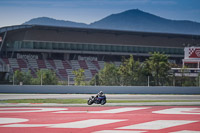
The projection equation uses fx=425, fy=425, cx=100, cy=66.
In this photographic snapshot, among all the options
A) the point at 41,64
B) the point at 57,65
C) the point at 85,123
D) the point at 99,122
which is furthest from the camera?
the point at 57,65

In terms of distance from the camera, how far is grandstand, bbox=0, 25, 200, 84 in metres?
75.1

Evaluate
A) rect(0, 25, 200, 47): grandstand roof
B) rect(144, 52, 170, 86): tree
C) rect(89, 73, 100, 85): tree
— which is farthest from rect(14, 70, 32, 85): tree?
rect(0, 25, 200, 47): grandstand roof

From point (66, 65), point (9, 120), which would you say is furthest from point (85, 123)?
point (66, 65)

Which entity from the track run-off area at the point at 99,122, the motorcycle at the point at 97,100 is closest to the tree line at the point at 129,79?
the motorcycle at the point at 97,100

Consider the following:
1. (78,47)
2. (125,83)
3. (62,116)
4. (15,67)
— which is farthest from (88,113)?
(78,47)

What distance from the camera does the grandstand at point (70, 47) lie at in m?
75.1

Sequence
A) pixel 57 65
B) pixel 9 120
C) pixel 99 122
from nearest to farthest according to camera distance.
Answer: pixel 99 122 < pixel 9 120 < pixel 57 65

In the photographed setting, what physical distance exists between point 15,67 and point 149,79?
106ft

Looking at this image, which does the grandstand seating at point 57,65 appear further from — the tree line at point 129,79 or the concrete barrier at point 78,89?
the concrete barrier at point 78,89

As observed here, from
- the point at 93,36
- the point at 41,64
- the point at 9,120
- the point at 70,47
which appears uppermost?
the point at 93,36

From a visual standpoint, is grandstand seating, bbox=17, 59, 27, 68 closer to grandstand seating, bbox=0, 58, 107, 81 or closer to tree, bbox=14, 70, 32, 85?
grandstand seating, bbox=0, 58, 107, 81

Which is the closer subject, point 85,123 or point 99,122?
point 85,123

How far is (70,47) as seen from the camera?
79250 mm

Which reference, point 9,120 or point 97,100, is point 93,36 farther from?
point 9,120
